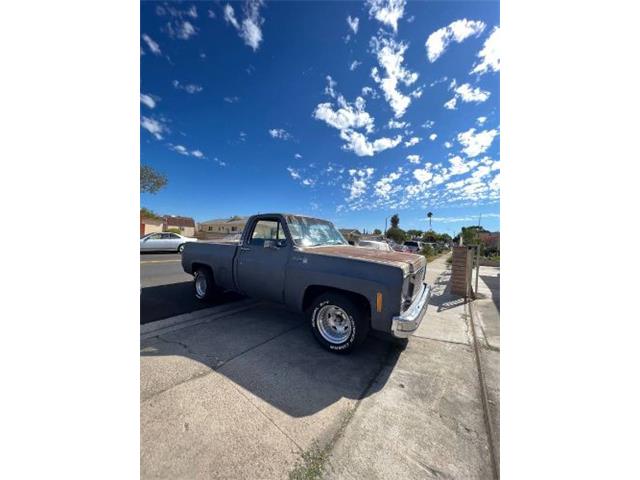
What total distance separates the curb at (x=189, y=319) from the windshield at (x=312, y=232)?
209 centimetres

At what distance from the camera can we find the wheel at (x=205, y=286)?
5.09 m

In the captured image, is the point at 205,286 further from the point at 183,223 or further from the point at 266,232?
the point at 183,223

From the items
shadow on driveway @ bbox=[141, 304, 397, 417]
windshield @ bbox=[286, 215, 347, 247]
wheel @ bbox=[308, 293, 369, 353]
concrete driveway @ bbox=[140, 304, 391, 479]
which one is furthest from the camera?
windshield @ bbox=[286, 215, 347, 247]

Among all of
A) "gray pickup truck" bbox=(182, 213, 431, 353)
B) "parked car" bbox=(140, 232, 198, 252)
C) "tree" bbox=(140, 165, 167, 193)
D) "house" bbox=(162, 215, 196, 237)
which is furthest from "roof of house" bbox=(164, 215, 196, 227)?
"gray pickup truck" bbox=(182, 213, 431, 353)

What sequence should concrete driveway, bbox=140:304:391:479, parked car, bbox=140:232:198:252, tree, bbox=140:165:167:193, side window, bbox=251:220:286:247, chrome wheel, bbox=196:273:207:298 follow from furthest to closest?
1. tree, bbox=140:165:167:193
2. parked car, bbox=140:232:198:252
3. chrome wheel, bbox=196:273:207:298
4. side window, bbox=251:220:286:247
5. concrete driveway, bbox=140:304:391:479

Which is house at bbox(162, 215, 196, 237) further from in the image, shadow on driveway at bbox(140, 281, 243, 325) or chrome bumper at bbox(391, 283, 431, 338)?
chrome bumper at bbox(391, 283, 431, 338)

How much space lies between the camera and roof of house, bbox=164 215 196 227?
155ft

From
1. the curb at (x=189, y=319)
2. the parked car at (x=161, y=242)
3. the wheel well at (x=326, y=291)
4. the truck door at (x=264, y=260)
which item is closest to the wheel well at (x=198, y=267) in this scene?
the curb at (x=189, y=319)

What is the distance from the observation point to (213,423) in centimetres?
201

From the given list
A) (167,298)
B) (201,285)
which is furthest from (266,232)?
(167,298)

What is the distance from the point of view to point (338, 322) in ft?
11.2

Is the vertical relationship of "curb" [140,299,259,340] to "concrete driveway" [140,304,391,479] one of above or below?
above

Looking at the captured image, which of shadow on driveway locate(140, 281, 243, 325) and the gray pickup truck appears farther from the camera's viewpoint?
shadow on driveway locate(140, 281, 243, 325)

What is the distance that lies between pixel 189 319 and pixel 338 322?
2.64 metres
